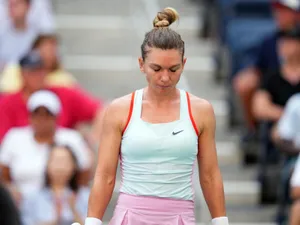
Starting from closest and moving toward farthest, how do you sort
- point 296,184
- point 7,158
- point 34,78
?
1. point 296,184
2. point 7,158
3. point 34,78

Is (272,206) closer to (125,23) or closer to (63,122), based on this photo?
(63,122)

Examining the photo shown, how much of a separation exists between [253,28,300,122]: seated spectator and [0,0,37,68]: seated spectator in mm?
2364

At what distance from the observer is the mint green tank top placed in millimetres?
4633

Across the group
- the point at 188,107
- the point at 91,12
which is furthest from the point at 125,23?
the point at 188,107

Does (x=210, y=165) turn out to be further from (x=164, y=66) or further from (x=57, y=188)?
(x=57, y=188)

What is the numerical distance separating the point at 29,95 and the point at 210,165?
4.16 meters

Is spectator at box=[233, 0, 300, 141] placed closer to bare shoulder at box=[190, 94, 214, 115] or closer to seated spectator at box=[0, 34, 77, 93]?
seated spectator at box=[0, 34, 77, 93]

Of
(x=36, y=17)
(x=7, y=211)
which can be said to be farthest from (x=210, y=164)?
(x=36, y=17)

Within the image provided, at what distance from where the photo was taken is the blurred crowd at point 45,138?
25.6 feet

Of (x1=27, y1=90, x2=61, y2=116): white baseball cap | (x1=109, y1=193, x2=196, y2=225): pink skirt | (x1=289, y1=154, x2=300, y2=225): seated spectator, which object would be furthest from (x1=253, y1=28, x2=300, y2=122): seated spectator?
(x1=109, y1=193, x2=196, y2=225): pink skirt

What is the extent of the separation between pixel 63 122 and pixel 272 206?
1.86 m

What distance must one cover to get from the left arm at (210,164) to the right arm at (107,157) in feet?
1.12

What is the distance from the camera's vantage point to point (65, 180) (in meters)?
7.85

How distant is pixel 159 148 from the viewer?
4.63 meters
